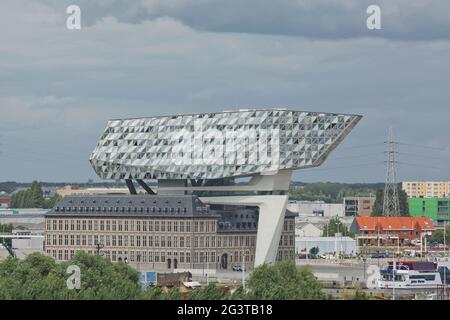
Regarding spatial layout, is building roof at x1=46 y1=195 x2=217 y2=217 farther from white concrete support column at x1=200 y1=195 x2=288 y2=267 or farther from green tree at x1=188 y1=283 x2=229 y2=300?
green tree at x1=188 y1=283 x2=229 y2=300

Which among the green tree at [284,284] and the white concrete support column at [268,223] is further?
the white concrete support column at [268,223]

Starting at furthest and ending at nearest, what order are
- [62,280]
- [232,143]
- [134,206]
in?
[134,206] < [232,143] < [62,280]

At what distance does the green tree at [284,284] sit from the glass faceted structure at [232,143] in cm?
4747

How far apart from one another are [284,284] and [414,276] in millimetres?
38667

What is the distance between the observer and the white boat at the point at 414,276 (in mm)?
114438

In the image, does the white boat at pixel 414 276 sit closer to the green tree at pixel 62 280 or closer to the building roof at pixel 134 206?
the building roof at pixel 134 206

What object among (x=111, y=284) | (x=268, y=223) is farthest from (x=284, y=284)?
(x=268, y=223)

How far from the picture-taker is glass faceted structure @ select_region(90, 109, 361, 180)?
135 meters

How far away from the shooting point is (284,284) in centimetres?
7969

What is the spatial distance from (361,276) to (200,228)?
14.7m

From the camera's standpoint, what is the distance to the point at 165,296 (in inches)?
→ 2849

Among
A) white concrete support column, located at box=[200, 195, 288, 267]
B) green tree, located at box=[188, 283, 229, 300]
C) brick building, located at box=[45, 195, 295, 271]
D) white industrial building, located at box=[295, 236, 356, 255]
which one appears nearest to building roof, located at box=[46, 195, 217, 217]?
brick building, located at box=[45, 195, 295, 271]

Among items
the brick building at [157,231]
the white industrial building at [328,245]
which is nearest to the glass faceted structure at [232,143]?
the brick building at [157,231]

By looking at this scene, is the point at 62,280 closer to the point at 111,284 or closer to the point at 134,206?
the point at 111,284
